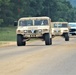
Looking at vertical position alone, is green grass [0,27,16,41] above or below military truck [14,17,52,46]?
below

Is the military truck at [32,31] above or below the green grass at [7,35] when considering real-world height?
above

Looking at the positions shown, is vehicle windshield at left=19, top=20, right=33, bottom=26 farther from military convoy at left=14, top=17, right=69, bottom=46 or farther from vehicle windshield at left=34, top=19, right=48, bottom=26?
vehicle windshield at left=34, top=19, right=48, bottom=26

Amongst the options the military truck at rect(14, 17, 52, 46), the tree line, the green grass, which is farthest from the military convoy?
the tree line

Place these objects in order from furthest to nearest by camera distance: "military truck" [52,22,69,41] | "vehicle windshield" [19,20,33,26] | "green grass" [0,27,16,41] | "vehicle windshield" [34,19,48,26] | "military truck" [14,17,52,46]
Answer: "green grass" [0,27,16,41] < "military truck" [52,22,69,41] < "vehicle windshield" [34,19,48,26] < "vehicle windshield" [19,20,33,26] < "military truck" [14,17,52,46]

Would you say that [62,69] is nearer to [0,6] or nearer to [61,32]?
[61,32]

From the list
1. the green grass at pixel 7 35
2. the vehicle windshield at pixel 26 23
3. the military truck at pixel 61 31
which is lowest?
the green grass at pixel 7 35

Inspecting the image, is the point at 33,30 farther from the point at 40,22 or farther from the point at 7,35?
the point at 7,35

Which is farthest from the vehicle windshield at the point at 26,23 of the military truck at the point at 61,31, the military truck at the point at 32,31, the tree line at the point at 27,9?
the tree line at the point at 27,9

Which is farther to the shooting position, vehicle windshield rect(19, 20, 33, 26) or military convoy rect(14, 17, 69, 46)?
vehicle windshield rect(19, 20, 33, 26)

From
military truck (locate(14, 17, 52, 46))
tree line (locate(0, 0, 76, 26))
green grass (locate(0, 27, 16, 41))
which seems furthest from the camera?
tree line (locate(0, 0, 76, 26))

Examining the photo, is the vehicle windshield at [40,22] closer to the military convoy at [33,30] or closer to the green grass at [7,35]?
the military convoy at [33,30]

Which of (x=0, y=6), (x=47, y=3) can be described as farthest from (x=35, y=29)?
(x=47, y=3)

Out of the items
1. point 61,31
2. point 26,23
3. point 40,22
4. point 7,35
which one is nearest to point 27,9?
point 7,35

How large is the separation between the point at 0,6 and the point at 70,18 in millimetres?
78694
